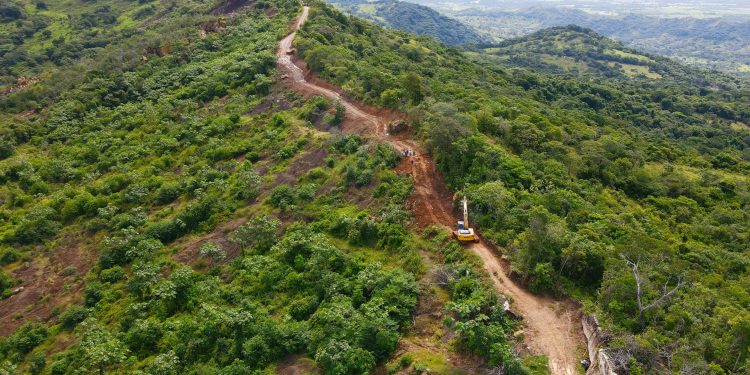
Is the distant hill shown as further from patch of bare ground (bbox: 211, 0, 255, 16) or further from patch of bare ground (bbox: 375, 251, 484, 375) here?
patch of bare ground (bbox: 375, 251, 484, 375)

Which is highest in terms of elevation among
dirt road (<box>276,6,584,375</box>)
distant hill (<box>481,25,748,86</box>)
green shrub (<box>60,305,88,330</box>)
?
dirt road (<box>276,6,584,375</box>)

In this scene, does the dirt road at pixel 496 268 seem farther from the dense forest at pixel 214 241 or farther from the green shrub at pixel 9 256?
the green shrub at pixel 9 256

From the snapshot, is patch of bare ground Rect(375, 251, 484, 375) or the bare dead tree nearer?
patch of bare ground Rect(375, 251, 484, 375)

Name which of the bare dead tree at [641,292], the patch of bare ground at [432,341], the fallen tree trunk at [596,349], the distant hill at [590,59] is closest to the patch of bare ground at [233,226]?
the patch of bare ground at [432,341]

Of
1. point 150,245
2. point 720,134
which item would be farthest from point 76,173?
point 720,134

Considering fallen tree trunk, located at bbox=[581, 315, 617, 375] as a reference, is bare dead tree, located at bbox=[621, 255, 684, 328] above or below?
above

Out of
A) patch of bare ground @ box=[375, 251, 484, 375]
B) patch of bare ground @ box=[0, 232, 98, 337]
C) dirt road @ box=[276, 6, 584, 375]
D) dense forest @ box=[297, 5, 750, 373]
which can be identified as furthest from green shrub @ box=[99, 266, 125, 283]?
dense forest @ box=[297, 5, 750, 373]

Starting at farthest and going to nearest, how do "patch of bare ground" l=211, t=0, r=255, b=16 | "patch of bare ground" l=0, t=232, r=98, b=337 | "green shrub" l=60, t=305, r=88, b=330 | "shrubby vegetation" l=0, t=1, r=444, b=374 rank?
"patch of bare ground" l=211, t=0, r=255, b=16, "patch of bare ground" l=0, t=232, r=98, b=337, "green shrub" l=60, t=305, r=88, b=330, "shrubby vegetation" l=0, t=1, r=444, b=374
